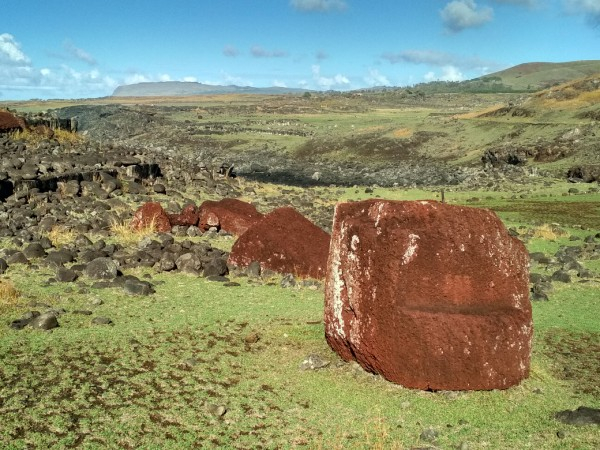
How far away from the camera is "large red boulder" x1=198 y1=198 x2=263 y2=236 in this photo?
14.7m

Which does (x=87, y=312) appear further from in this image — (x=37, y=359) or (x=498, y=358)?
(x=498, y=358)

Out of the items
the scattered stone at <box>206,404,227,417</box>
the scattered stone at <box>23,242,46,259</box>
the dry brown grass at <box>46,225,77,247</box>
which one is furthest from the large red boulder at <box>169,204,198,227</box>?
the scattered stone at <box>206,404,227,417</box>

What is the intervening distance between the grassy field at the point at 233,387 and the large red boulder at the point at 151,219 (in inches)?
200

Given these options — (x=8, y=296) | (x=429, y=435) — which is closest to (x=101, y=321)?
(x=8, y=296)

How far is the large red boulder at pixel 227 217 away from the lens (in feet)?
48.3

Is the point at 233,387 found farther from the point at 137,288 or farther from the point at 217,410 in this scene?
the point at 137,288

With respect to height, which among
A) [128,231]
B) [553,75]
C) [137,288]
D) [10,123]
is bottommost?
[137,288]

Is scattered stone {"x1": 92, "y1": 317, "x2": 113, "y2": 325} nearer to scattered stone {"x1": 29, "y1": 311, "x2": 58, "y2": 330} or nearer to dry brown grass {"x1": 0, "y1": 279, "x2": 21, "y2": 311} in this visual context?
scattered stone {"x1": 29, "y1": 311, "x2": 58, "y2": 330}

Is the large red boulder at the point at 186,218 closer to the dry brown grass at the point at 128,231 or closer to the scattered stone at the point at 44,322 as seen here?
the dry brown grass at the point at 128,231

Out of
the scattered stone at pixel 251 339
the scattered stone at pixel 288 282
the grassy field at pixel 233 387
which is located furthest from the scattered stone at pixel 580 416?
the scattered stone at pixel 288 282

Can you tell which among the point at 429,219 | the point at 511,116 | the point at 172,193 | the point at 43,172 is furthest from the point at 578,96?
the point at 429,219

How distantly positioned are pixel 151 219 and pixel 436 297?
9470 mm

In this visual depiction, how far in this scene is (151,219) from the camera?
1402cm

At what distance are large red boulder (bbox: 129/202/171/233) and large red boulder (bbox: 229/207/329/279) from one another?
3.54m
